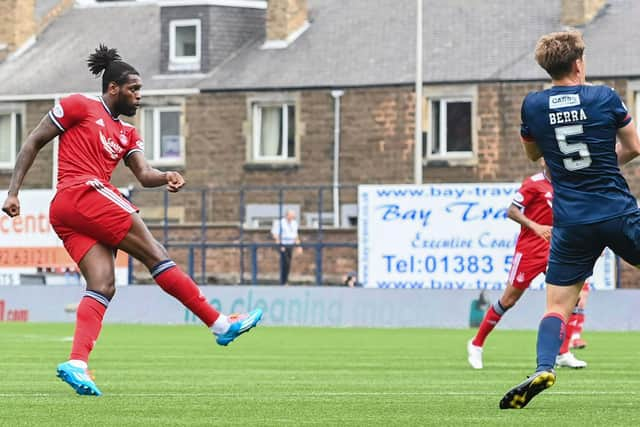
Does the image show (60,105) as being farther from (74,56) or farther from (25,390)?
(74,56)

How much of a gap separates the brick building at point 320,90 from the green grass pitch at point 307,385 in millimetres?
22456

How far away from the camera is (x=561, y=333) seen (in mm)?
10500

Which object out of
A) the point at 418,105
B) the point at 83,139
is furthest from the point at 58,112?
the point at 418,105

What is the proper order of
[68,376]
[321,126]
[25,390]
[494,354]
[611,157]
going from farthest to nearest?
1. [321,126]
2. [494,354]
3. [25,390]
4. [68,376]
5. [611,157]

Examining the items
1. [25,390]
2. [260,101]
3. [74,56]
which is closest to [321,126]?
[260,101]

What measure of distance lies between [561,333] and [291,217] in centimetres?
2849

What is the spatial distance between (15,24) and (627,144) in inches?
1873

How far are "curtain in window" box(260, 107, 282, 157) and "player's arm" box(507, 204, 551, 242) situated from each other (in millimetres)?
33842

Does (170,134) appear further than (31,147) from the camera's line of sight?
Yes

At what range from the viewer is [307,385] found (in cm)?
1330

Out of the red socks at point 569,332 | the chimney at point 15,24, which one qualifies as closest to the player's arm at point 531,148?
the red socks at point 569,332

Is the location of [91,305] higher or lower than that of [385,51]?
lower

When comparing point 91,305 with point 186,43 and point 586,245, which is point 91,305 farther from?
point 186,43

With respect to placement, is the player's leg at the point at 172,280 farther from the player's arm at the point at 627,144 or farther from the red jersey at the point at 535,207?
the red jersey at the point at 535,207
